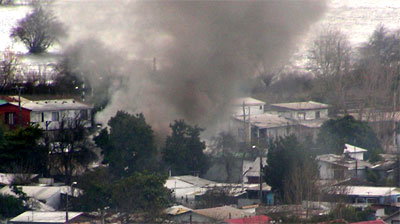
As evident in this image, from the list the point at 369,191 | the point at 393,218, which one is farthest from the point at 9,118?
the point at 393,218

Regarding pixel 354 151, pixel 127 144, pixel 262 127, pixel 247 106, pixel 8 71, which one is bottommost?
pixel 354 151

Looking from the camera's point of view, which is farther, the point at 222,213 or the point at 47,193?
the point at 47,193

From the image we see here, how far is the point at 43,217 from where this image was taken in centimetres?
800

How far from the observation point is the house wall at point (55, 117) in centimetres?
1091

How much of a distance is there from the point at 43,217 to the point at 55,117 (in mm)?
3345

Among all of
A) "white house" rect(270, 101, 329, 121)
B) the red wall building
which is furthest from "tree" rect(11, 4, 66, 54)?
"white house" rect(270, 101, 329, 121)

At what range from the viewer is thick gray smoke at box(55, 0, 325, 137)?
36.1 feet

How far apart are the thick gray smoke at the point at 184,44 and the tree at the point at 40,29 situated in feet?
0.54

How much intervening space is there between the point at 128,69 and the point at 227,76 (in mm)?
1084

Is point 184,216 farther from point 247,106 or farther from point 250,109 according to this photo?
point 250,109

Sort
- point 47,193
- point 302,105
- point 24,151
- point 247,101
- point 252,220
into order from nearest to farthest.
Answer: point 252,220 < point 47,193 < point 24,151 < point 247,101 < point 302,105

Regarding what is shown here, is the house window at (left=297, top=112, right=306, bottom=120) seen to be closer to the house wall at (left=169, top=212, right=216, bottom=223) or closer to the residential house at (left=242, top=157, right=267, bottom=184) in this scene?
the residential house at (left=242, top=157, right=267, bottom=184)

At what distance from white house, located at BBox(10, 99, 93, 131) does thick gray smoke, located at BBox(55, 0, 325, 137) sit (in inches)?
8.3

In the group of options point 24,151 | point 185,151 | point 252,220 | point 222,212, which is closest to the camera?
point 252,220
